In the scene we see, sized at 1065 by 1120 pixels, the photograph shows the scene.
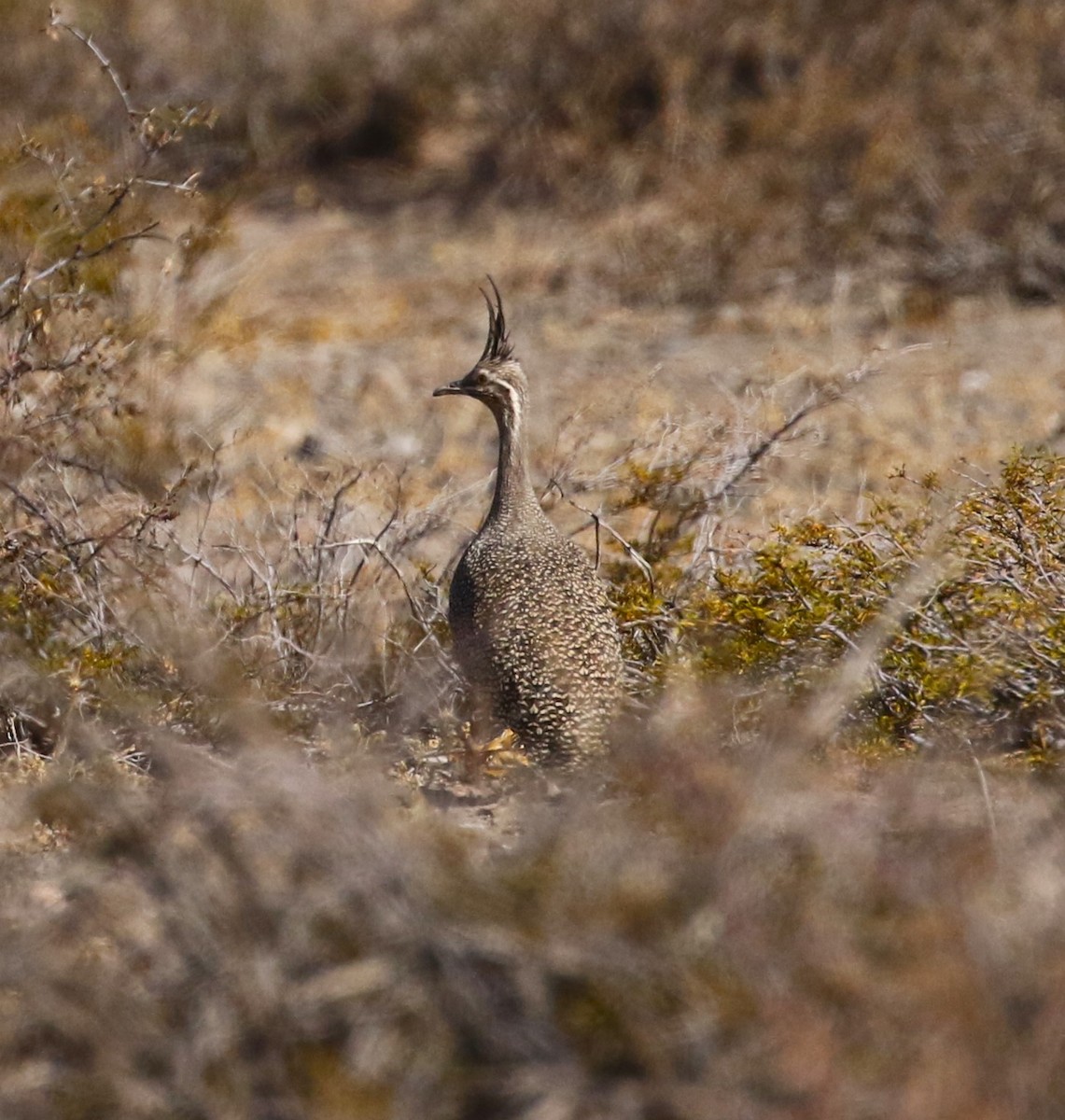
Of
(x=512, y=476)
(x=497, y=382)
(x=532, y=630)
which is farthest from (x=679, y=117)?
(x=532, y=630)

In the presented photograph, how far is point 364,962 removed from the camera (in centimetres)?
376

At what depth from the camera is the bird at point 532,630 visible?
552 cm

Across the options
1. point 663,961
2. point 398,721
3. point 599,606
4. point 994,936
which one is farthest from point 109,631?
point 994,936

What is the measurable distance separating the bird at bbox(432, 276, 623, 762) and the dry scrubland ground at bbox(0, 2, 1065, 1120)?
20cm

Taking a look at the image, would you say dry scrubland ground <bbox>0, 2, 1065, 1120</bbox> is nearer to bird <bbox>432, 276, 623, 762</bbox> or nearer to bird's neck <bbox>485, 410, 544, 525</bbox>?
bird <bbox>432, 276, 623, 762</bbox>

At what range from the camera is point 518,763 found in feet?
18.1

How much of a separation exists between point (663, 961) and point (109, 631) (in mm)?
3308

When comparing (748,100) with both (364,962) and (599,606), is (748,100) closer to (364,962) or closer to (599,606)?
(599,606)

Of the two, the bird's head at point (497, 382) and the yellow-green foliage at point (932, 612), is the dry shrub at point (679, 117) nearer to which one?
the bird's head at point (497, 382)

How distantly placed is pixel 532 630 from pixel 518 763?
45cm

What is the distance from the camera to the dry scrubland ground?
3.59 m

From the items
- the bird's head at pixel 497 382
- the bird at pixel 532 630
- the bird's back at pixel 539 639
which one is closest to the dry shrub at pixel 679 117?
the bird's head at pixel 497 382

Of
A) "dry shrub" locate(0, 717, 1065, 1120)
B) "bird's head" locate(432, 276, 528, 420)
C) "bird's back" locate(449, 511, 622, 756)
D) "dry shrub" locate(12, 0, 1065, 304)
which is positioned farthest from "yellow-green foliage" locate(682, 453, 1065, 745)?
"dry shrub" locate(12, 0, 1065, 304)

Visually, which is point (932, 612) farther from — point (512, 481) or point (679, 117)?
point (679, 117)
